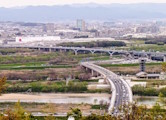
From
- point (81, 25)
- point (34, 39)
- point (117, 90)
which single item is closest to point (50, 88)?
point (117, 90)

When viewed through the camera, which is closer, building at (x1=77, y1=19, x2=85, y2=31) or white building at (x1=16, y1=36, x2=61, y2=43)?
white building at (x1=16, y1=36, x2=61, y2=43)

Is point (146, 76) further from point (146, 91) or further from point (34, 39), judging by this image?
point (34, 39)

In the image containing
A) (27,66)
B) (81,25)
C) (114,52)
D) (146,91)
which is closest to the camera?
(146,91)

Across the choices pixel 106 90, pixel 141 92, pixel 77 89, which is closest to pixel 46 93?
pixel 77 89

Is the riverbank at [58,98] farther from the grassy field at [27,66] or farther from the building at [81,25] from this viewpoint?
the building at [81,25]

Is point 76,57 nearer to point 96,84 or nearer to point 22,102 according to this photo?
point 96,84

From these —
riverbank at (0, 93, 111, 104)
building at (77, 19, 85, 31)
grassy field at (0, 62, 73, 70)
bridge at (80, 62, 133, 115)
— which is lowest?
riverbank at (0, 93, 111, 104)

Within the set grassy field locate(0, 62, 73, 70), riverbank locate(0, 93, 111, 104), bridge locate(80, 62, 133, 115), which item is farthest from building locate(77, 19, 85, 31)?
riverbank locate(0, 93, 111, 104)

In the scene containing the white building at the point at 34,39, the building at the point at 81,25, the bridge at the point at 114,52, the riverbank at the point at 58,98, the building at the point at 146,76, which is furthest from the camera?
the building at the point at 81,25

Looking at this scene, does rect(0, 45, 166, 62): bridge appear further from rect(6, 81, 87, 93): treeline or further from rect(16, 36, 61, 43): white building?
rect(6, 81, 87, 93): treeline

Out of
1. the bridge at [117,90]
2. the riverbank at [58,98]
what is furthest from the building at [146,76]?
the riverbank at [58,98]

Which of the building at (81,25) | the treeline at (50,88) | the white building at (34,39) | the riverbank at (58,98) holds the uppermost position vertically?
the building at (81,25)

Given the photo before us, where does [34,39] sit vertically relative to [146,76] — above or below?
above
